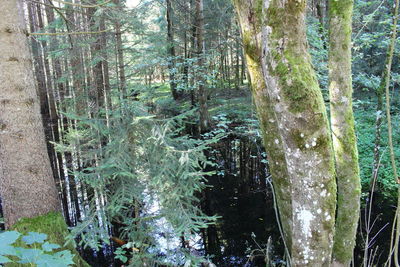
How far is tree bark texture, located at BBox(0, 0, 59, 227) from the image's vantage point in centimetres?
309

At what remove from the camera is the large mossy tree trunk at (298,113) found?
5.30ft

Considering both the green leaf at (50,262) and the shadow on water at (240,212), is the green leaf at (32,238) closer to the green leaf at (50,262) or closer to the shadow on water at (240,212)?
the green leaf at (50,262)

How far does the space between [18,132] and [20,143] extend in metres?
0.12

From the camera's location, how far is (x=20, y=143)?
10.4 ft

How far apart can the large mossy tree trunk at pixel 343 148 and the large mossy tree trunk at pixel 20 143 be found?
3009 mm

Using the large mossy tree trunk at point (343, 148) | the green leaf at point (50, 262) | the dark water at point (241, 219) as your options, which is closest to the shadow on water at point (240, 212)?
the dark water at point (241, 219)

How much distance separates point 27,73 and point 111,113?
104cm

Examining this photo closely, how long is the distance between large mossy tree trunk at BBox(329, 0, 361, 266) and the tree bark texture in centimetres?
320

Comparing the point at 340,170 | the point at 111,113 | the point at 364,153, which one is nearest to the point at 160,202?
the point at 111,113

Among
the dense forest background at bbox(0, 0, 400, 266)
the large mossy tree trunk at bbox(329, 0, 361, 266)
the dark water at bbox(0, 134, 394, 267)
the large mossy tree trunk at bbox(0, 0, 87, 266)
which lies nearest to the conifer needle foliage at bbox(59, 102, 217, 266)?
the dense forest background at bbox(0, 0, 400, 266)

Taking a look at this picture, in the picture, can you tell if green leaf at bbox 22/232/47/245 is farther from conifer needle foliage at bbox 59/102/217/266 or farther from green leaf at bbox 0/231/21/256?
conifer needle foliage at bbox 59/102/217/266

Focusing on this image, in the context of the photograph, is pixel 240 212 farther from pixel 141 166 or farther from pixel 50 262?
pixel 50 262

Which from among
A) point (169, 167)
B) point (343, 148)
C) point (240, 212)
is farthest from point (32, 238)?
point (240, 212)

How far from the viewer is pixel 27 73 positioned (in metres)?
3.25
